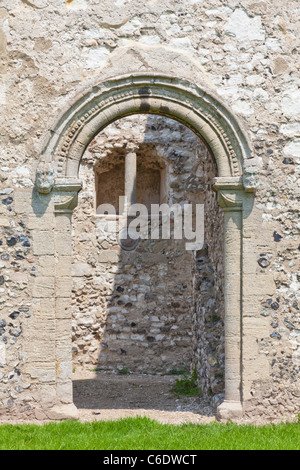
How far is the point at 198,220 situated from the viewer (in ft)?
32.2

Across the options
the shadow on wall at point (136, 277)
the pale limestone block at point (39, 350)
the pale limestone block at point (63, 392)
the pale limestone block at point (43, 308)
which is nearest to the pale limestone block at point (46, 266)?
the pale limestone block at point (43, 308)

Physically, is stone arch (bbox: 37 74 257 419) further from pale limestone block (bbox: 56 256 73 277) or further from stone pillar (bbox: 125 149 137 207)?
stone pillar (bbox: 125 149 137 207)

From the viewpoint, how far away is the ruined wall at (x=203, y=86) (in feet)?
18.7

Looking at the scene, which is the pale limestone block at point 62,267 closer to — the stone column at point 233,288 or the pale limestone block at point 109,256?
the stone column at point 233,288

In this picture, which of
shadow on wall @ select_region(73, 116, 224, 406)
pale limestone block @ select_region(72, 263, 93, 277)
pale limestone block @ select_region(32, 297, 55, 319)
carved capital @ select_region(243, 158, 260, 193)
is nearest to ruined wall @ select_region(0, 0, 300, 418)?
pale limestone block @ select_region(32, 297, 55, 319)

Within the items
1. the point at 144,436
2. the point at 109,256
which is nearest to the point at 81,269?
the point at 109,256

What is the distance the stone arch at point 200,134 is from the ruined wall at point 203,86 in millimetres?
85

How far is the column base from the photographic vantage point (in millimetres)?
5637

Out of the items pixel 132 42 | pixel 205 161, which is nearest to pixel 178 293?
pixel 205 161

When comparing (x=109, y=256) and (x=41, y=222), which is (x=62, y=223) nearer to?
(x=41, y=222)

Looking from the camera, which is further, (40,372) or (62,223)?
(62,223)

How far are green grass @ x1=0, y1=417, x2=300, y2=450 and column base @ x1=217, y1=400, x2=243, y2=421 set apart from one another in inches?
7.3

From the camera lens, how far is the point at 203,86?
5848 mm

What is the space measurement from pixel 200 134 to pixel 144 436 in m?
2.90
